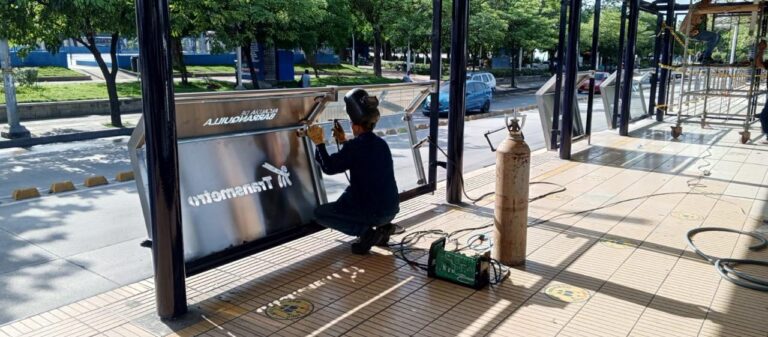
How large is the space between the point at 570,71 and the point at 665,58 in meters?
7.36

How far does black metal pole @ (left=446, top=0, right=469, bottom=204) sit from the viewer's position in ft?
22.4

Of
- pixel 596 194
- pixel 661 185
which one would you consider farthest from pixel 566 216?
pixel 661 185

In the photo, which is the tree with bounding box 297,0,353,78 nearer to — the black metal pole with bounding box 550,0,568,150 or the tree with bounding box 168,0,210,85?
the tree with bounding box 168,0,210,85

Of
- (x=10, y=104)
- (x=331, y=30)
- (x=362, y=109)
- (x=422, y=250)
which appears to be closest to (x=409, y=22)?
(x=331, y=30)

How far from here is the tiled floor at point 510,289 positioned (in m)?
4.17

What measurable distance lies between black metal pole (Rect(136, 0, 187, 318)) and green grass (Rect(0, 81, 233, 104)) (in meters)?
16.2

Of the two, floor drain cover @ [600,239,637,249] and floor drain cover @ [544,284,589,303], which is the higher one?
floor drain cover @ [600,239,637,249]

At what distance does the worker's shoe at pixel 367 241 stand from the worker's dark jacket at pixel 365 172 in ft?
0.74

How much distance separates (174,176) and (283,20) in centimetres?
1875

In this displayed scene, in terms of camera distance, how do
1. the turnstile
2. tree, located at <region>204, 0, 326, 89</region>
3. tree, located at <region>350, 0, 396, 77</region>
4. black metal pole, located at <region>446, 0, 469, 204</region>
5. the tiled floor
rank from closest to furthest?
the tiled floor → black metal pole, located at <region>446, 0, 469, 204</region> → the turnstile → tree, located at <region>204, 0, 326, 89</region> → tree, located at <region>350, 0, 396, 77</region>

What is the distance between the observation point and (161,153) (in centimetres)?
389

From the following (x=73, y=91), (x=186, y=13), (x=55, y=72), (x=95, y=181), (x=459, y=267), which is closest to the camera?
(x=459, y=267)

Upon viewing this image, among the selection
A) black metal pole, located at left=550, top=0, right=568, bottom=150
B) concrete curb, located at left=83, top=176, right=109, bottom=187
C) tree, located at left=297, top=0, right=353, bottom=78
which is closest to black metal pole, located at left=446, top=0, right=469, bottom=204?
black metal pole, located at left=550, top=0, right=568, bottom=150

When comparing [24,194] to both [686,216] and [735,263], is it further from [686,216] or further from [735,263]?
[735,263]
